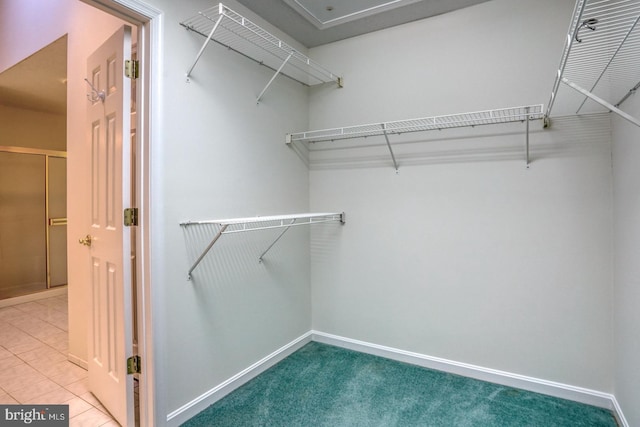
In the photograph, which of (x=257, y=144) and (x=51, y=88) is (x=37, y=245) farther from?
(x=257, y=144)

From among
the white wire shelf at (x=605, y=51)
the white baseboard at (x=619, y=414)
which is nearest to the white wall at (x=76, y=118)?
the white wire shelf at (x=605, y=51)

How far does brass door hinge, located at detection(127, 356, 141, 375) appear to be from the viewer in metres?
1.72

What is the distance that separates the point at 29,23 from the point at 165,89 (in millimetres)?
2127

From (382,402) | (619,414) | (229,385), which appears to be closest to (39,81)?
(229,385)

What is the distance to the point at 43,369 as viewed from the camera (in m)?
2.41

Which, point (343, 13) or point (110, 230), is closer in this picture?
point (110, 230)

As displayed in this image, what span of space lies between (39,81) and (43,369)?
272cm

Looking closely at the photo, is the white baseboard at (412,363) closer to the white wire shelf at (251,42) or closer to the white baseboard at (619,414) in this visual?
the white baseboard at (619,414)

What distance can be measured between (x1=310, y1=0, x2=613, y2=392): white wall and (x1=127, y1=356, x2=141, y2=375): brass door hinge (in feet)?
4.90

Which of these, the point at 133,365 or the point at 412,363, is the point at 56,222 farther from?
the point at 412,363

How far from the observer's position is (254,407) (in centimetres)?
193

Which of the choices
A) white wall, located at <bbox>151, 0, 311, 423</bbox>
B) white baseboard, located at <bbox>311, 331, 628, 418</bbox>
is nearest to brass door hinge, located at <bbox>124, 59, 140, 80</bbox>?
white wall, located at <bbox>151, 0, 311, 423</bbox>

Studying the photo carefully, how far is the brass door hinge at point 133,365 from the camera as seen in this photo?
1.72 m

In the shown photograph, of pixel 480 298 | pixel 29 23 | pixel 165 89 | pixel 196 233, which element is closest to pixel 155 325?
pixel 196 233
